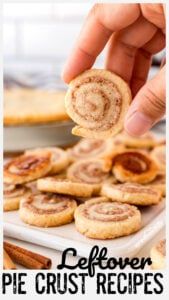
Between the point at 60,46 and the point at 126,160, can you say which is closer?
the point at 126,160

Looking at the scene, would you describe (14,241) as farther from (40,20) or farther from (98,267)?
(40,20)

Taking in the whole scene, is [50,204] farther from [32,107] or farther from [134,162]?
[32,107]

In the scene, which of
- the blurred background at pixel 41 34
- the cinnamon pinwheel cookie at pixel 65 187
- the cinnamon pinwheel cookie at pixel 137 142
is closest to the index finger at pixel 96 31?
the cinnamon pinwheel cookie at pixel 65 187

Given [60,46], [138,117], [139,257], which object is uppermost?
[138,117]

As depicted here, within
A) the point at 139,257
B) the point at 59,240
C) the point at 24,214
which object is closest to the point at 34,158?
the point at 24,214

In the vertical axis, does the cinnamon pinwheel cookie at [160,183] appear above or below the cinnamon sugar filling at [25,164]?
below

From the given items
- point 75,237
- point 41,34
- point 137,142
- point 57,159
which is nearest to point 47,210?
point 75,237

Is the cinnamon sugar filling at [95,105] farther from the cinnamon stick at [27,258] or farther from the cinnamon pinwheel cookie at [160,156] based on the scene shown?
the cinnamon pinwheel cookie at [160,156]
